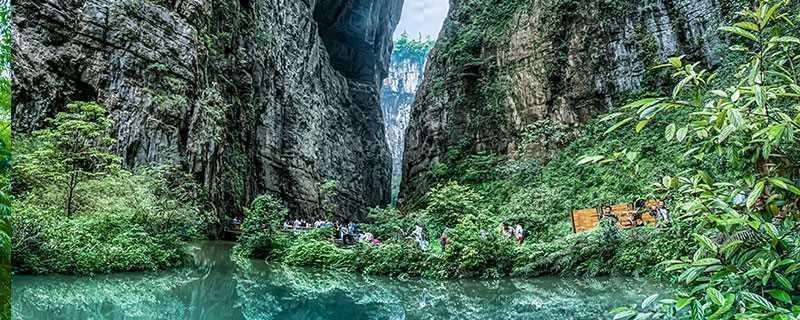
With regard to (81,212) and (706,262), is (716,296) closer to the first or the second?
(706,262)

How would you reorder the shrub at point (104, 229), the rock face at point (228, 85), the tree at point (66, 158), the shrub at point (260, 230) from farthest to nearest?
the rock face at point (228, 85), the shrub at point (260, 230), the tree at point (66, 158), the shrub at point (104, 229)

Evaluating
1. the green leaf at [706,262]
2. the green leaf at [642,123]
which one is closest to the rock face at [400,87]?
the green leaf at [642,123]

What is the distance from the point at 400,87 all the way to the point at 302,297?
6356 centimetres

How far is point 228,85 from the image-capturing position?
Answer: 65.3 feet

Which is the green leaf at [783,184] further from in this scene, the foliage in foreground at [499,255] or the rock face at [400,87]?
the rock face at [400,87]

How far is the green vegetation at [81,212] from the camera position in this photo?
6215mm

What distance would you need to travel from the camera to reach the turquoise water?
4.68 meters

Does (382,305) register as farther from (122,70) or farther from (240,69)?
(240,69)

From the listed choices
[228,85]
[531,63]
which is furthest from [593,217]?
[228,85]

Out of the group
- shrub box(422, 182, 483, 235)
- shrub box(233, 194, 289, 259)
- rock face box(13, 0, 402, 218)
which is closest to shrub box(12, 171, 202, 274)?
shrub box(233, 194, 289, 259)

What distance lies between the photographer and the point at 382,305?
18.4ft

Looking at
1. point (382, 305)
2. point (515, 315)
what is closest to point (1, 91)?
point (382, 305)

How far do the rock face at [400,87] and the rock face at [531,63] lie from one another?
37394 mm

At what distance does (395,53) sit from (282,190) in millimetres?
44359
